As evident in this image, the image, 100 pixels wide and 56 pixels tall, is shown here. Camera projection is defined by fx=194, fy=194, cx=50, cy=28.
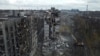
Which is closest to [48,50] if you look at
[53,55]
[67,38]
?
[53,55]

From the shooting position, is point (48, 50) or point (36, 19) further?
point (36, 19)

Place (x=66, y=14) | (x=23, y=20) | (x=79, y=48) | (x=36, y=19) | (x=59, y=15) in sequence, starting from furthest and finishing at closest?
1. (x=36, y=19)
2. (x=66, y=14)
3. (x=59, y=15)
4. (x=23, y=20)
5. (x=79, y=48)

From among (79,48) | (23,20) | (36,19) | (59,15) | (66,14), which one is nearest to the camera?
(79,48)

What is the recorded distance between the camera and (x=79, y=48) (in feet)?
18.6

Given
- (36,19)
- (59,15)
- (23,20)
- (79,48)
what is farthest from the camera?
(36,19)

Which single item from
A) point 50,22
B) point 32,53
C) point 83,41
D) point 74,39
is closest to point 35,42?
point 32,53

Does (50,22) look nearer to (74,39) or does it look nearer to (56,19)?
(56,19)

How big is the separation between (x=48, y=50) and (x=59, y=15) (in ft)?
4.36

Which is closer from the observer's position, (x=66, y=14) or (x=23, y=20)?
(x=23, y=20)

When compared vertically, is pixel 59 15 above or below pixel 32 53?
above

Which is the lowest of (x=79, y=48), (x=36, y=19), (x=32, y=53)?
(x=32, y=53)

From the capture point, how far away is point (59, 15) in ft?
21.7

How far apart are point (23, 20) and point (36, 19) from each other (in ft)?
5.92

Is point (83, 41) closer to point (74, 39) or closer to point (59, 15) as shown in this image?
point (74, 39)
